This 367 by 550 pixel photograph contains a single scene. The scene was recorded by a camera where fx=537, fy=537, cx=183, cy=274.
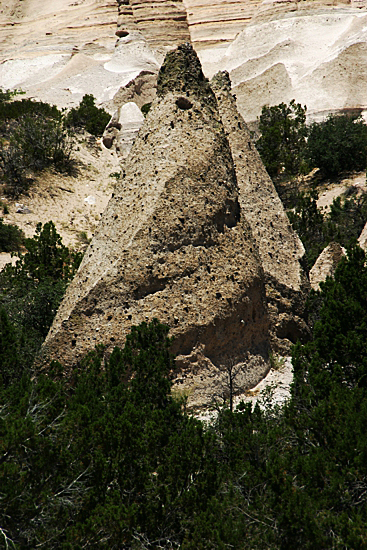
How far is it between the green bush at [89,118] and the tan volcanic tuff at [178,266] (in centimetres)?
2280

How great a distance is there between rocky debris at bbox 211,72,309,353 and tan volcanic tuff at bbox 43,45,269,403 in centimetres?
35

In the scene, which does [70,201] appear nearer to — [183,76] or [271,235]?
[183,76]

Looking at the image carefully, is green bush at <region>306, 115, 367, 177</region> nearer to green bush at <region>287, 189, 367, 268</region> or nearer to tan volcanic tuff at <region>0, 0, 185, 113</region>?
green bush at <region>287, 189, 367, 268</region>

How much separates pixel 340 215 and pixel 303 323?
9944 mm

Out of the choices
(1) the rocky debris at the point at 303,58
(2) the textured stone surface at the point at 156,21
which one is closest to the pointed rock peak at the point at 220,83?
(1) the rocky debris at the point at 303,58

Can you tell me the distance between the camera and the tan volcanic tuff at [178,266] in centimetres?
671

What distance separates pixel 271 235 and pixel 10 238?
10.2 meters

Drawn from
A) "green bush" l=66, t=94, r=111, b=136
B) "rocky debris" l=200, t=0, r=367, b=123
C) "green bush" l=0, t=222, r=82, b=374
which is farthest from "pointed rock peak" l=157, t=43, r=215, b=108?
"green bush" l=66, t=94, r=111, b=136

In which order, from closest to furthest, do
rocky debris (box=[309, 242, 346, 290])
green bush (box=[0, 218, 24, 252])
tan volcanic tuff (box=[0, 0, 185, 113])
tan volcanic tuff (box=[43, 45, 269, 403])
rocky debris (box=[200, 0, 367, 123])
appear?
1. tan volcanic tuff (box=[43, 45, 269, 403])
2. rocky debris (box=[309, 242, 346, 290])
3. green bush (box=[0, 218, 24, 252])
4. rocky debris (box=[200, 0, 367, 123])
5. tan volcanic tuff (box=[0, 0, 185, 113])

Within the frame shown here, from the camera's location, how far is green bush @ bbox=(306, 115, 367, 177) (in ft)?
74.0

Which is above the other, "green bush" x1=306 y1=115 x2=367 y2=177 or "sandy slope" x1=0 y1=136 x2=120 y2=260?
"sandy slope" x1=0 y1=136 x2=120 y2=260

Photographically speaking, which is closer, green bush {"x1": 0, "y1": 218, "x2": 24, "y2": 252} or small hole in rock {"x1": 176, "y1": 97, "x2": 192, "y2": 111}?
small hole in rock {"x1": 176, "y1": 97, "x2": 192, "y2": 111}

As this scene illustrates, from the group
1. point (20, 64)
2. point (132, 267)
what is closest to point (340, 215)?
point (132, 267)

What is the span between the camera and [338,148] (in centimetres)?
2252
